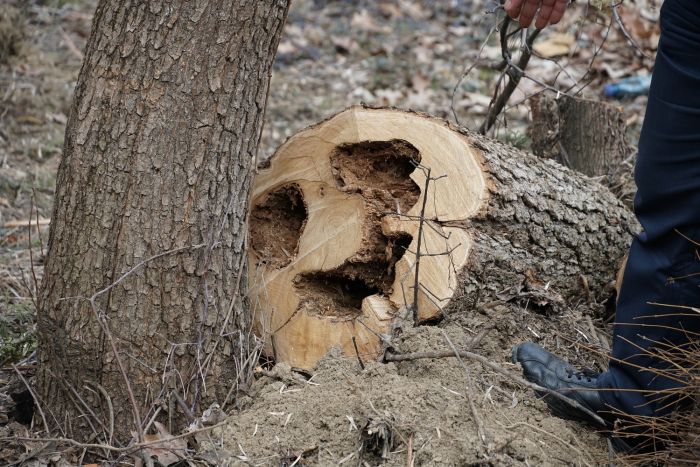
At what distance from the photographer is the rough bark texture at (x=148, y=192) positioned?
2.09m

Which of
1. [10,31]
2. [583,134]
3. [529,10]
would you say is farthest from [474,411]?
[10,31]

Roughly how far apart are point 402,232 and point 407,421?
0.80m

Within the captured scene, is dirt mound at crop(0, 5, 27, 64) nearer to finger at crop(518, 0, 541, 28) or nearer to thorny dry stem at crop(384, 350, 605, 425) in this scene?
finger at crop(518, 0, 541, 28)

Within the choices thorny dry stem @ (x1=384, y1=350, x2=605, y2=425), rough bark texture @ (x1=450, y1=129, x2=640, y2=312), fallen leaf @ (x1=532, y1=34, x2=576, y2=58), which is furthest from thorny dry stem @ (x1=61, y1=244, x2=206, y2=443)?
fallen leaf @ (x1=532, y1=34, x2=576, y2=58)

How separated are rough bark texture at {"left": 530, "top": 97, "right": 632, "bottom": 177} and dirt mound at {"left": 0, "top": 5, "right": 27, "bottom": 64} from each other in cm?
447

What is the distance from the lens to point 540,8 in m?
2.47

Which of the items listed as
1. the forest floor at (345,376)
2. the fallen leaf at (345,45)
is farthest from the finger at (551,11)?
the fallen leaf at (345,45)

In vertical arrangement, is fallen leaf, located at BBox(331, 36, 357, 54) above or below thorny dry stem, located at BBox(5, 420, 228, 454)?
above

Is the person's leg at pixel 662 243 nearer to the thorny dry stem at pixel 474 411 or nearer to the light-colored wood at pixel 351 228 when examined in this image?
the thorny dry stem at pixel 474 411

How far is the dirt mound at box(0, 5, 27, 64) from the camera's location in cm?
539

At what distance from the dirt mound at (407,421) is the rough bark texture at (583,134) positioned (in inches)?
71.0

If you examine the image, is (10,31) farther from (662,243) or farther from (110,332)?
(662,243)

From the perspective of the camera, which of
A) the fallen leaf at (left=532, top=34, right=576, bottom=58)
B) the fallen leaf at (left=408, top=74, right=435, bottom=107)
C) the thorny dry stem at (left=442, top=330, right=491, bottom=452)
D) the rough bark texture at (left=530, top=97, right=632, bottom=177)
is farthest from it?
the fallen leaf at (left=532, top=34, right=576, bottom=58)

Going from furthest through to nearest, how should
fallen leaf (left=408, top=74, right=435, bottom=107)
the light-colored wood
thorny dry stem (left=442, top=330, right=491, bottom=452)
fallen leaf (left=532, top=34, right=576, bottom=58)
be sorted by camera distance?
1. fallen leaf (left=532, top=34, right=576, bottom=58)
2. fallen leaf (left=408, top=74, right=435, bottom=107)
3. the light-colored wood
4. thorny dry stem (left=442, top=330, right=491, bottom=452)
